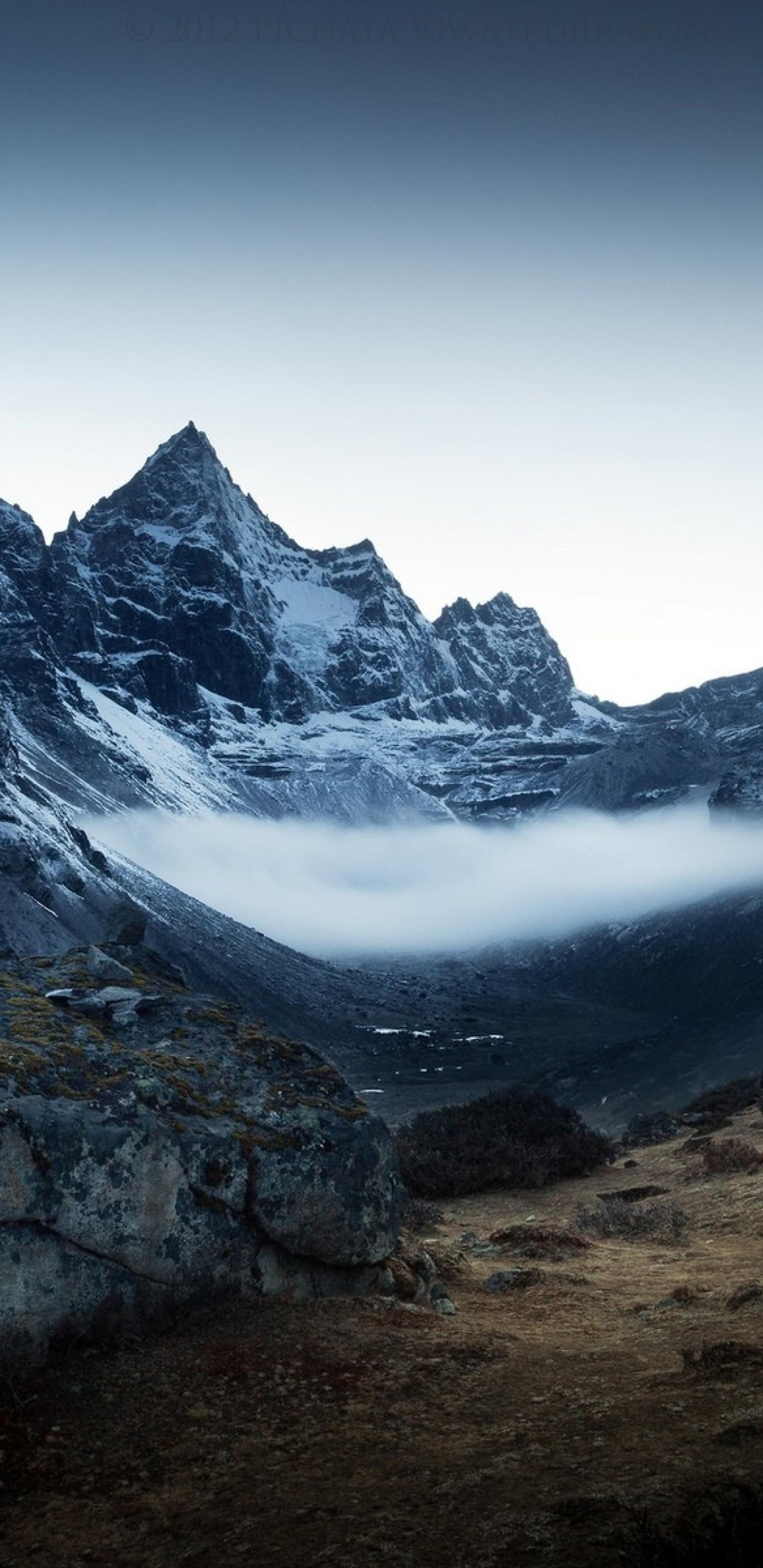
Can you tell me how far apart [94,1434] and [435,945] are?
192 m

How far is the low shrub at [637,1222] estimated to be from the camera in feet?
64.2

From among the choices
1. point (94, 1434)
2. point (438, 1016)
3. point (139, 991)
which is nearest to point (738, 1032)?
point (438, 1016)

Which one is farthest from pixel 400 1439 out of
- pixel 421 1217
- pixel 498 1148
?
pixel 498 1148

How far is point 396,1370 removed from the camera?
11.9m

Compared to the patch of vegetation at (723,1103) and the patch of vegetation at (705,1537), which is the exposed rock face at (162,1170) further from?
the patch of vegetation at (723,1103)

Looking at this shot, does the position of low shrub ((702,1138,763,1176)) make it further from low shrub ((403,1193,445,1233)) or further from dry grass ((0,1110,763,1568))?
dry grass ((0,1110,763,1568))

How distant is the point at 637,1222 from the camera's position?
66.7 ft

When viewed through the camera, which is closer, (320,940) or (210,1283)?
(210,1283)

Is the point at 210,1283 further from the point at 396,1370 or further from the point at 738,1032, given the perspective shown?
the point at 738,1032

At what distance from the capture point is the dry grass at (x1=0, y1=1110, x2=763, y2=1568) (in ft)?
26.7

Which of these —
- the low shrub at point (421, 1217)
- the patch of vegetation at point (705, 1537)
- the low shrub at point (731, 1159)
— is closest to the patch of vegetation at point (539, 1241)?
the low shrub at point (421, 1217)

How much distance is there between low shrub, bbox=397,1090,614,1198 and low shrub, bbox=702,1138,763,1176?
174 inches

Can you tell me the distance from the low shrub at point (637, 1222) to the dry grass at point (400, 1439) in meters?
4.99

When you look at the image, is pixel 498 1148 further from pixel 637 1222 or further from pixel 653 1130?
pixel 637 1222
